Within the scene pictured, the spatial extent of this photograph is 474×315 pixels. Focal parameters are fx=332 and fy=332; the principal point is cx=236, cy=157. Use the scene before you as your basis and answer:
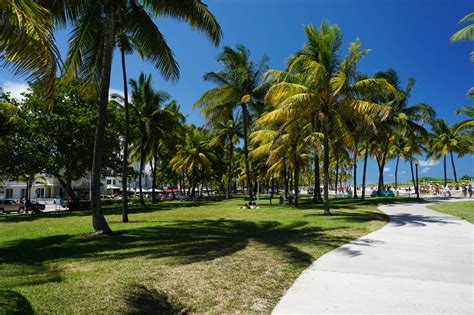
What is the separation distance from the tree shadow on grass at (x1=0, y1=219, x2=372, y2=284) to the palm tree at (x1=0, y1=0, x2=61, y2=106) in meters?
3.32

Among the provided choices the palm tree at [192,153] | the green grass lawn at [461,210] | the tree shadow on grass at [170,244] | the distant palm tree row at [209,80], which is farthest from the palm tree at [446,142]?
the tree shadow on grass at [170,244]

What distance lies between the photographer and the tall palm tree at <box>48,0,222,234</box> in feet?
32.4

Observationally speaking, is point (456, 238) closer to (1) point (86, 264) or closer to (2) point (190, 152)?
(1) point (86, 264)

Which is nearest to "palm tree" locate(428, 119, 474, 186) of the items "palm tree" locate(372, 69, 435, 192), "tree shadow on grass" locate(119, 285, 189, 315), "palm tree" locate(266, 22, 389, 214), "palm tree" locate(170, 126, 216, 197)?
"palm tree" locate(372, 69, 435, 192)

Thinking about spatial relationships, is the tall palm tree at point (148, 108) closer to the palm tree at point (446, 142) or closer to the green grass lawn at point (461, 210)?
the green grass lawn at point (461, 210)

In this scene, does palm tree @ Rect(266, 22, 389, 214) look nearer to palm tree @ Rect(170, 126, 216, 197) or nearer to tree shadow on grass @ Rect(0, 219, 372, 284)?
tree shadow on grass @ Rect(0, 219, 372, 284)

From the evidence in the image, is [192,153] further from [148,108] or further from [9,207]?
[9,207]

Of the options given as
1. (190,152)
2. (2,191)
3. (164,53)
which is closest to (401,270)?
(164,53)

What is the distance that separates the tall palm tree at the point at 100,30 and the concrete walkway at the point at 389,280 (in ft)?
23.0

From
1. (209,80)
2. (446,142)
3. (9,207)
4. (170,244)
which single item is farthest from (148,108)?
(446,142)

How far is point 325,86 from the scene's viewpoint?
14953 mm

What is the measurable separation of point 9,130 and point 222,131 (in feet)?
72.0

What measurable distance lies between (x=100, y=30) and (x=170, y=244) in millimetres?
7755

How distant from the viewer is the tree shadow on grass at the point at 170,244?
6.98 metres
